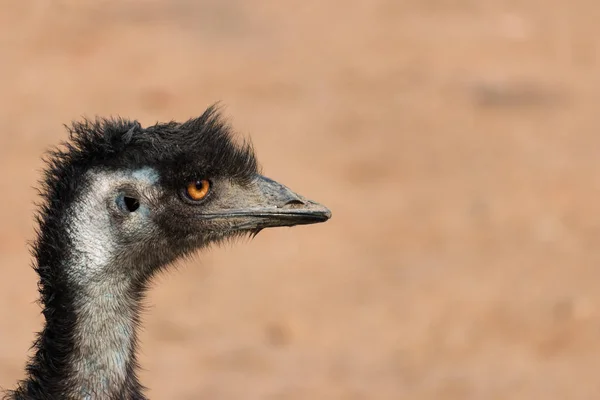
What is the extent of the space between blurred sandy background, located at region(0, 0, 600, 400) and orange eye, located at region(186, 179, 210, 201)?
3.92 metres

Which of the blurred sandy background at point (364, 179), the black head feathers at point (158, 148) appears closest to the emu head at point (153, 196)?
the black head feathers at point (158, 148)

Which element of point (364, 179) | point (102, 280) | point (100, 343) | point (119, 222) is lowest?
point (100, 343)

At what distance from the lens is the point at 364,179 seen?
11.6 meters

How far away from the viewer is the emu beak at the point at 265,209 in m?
4.89

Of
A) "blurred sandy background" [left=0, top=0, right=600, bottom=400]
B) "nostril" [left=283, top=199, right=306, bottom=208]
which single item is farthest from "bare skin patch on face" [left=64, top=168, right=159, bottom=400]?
"blurred sandy background" [left=0, top=0, right=600, bottom=400]

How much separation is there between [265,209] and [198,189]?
0.26 metres

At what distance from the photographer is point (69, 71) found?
548 inches

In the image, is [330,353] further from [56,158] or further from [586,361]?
[56,158]

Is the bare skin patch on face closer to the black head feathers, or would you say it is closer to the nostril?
the black head feathers

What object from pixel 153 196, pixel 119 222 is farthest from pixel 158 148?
pixel 119 222

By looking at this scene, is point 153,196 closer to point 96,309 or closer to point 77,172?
point 77,172

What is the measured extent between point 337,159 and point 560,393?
3.80 meters

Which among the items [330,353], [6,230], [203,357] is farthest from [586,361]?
[6,230]

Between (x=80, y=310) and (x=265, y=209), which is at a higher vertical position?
(x=265, y=209)
